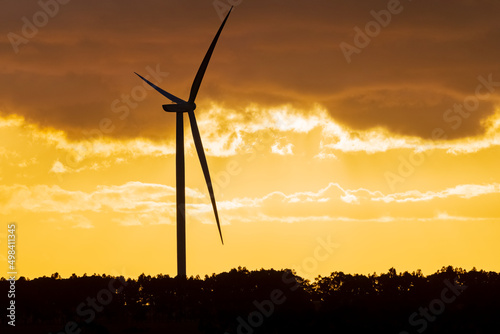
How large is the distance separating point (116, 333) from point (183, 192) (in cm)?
2276

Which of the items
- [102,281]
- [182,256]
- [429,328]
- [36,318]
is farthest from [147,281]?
[429,328]

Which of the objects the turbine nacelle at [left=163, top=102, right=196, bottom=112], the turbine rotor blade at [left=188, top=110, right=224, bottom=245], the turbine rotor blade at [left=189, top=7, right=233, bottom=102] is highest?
the turbine rotor blade at [left=189, top=7, right=233, bottom=102]

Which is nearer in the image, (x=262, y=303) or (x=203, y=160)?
(x=203, y=160)

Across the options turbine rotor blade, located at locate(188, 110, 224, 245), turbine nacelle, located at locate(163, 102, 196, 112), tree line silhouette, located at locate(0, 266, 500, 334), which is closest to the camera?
tree line silhouette, located at locate(0, 266, 500, 334)

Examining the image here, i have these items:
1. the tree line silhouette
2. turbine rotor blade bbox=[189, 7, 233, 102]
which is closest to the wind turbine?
turbine rotor blade bbox=[189, 7, 233, 102]

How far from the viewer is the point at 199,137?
12219cm

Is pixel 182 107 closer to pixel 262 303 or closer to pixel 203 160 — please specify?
pixel 203 160

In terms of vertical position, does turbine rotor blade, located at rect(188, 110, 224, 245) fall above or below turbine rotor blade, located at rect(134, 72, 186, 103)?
below

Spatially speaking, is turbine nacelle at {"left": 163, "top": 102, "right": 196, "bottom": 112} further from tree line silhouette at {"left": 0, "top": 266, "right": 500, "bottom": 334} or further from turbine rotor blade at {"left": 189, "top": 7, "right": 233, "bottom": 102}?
tree line silhouette at {"left": 0, "top": 266, "right": 500, "bottom": 334}

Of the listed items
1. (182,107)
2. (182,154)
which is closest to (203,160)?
(182,154)

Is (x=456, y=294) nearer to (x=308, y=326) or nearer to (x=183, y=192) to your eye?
(x=308, y=326)

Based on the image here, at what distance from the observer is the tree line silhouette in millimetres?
109062

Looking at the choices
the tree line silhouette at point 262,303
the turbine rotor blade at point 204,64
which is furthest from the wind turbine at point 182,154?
the tree line silhouette at point 262,303

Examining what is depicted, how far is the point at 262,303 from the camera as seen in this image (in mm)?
130750
